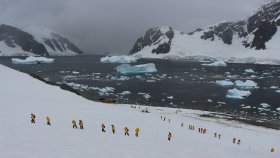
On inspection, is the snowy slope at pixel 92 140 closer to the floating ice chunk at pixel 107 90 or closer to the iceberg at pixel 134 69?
the floating ice chunk at pixel 107 90

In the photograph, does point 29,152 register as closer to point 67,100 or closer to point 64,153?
point 64,153

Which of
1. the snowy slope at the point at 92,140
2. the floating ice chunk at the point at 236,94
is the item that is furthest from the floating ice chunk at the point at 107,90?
the snowy slope at the point at 92,140

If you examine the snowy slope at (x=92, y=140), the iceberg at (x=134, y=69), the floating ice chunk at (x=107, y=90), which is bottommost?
the snowy slope at (x=92, y=140)

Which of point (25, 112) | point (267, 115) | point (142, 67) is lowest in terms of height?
point (267, 115)

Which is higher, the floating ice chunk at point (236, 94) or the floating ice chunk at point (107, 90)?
the floating ice chunk at point (107, 90)

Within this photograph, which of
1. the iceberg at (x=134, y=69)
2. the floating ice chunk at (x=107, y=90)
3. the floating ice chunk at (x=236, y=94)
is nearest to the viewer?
the floating ice chunk at (x=236, y=94)

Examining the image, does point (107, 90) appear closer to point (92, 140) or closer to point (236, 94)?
point (236, 94)

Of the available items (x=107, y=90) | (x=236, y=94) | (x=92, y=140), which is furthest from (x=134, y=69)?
(x=92, y=140)

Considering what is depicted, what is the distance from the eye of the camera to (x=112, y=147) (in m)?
28.2

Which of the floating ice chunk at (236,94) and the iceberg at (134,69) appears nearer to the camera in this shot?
the floating ice chunk at (236,94)

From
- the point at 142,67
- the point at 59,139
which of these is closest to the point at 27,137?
the point at 59,139

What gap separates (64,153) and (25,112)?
18.2 metres

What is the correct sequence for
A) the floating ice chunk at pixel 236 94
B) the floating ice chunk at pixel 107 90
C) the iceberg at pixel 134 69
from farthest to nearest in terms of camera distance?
1. the iceberg at pixel 134 69
2. the floating ice chunk at pixel 107 90
3. the floating ice chunk at pixel 236 94

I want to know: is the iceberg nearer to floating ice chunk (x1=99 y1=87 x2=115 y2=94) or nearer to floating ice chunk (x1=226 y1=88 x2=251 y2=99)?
floating ice chunk (x1=99 y1=87 x2=115 y2=94)
